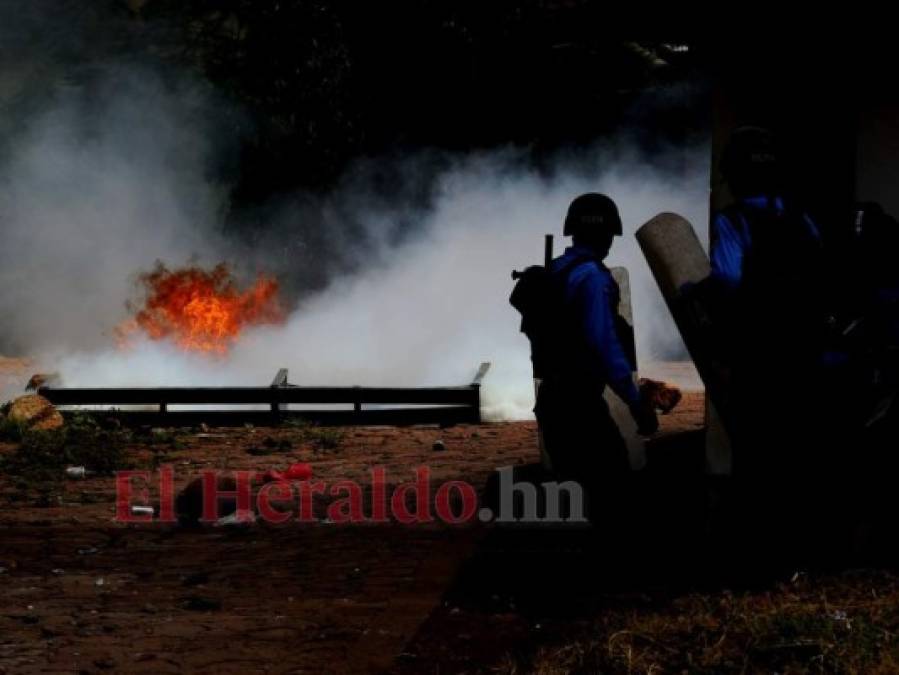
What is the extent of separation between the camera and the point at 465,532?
8.15 m

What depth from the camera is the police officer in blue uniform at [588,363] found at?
5.97 metres

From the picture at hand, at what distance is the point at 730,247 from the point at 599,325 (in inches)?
27.8

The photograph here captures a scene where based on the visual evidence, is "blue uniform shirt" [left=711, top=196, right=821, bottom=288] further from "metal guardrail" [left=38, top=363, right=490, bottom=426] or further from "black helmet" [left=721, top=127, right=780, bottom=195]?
"metal guardrail" [left=38, top=363, right=490, bottom=426]

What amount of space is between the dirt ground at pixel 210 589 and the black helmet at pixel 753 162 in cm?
253

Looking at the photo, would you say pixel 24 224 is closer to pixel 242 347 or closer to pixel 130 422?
pixel 242 347

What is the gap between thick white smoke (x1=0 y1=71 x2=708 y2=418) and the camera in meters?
18.8

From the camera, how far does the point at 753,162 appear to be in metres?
5.75

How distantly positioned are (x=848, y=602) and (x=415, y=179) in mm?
18918

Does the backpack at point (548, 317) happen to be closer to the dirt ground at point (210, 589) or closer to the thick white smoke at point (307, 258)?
the dirt ground at point (210, 589)

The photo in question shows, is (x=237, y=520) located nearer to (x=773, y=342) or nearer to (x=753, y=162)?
(x=773, y=342)

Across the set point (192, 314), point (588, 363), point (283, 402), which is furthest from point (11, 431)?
point (588, 363)

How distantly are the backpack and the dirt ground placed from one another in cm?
136

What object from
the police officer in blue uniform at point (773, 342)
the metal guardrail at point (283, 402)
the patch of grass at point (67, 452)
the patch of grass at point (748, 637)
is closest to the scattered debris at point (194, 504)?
the patch of grass at point (67, 452)

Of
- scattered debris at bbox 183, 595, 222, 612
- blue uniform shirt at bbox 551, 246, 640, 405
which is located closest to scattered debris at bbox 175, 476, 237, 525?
scattered debris at bbox 183, 595, 222, 612
